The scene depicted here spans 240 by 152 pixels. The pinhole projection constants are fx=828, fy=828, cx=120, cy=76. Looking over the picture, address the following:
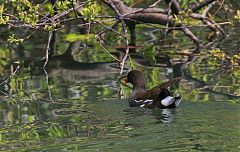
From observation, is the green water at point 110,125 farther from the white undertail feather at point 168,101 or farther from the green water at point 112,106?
the white undertail feather at point 168,101

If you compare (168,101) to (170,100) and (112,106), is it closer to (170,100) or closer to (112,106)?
(170,100)

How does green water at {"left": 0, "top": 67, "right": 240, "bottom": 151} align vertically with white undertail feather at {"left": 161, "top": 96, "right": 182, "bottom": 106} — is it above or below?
below

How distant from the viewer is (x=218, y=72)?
46.7 ft

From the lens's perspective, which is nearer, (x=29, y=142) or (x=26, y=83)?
(x=29, y=142)

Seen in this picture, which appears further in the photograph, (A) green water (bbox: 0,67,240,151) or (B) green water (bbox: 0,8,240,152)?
(B) green water (bbox: 0,8,240,152)

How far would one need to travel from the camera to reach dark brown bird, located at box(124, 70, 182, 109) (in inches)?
439

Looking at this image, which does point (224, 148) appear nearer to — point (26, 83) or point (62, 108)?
point (62, 108)

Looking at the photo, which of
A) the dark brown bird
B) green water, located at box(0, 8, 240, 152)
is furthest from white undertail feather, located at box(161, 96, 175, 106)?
green water, located at box(0, 8, 240, 152)

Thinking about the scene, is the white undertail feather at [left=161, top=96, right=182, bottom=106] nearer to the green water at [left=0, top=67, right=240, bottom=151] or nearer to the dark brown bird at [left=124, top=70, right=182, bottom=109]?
the dark brown bird at [left=124, top=70, right=182, bottom=109]

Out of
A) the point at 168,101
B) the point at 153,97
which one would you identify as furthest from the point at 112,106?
the point at 168,101

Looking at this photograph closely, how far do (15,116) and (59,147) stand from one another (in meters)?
2.28

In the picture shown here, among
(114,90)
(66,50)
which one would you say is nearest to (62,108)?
(114,90)

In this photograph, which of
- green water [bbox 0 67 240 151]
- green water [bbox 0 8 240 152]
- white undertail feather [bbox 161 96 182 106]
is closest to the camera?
green water [bbox 0 67 240 151]

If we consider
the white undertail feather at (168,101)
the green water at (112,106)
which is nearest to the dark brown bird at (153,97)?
the white undertail feather at (168,101)
